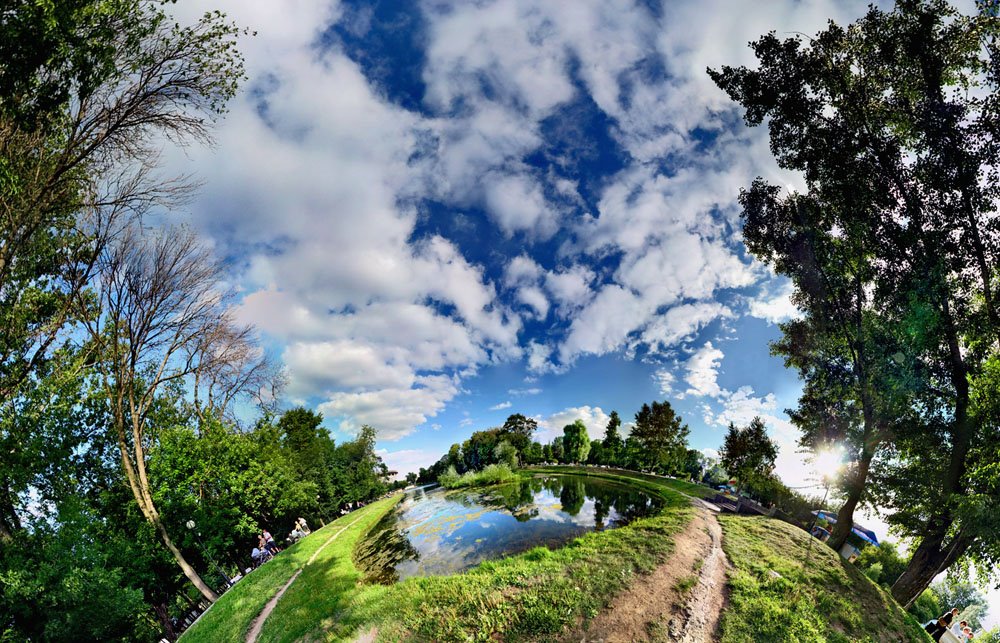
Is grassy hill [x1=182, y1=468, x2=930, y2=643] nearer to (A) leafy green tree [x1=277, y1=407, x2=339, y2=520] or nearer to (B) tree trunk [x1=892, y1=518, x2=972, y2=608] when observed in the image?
(B) tree trunk [x1=892, y1=518, x2=972, y2=608]

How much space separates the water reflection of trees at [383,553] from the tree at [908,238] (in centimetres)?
1793

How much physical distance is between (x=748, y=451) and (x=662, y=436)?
39.8 feet

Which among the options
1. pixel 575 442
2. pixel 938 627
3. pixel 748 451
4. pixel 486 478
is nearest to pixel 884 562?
pixel 938 627

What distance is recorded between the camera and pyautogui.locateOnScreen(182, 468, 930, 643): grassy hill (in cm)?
737

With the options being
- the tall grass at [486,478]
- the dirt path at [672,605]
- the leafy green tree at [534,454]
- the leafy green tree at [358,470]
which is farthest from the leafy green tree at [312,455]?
the leafy green tree at [534,454]

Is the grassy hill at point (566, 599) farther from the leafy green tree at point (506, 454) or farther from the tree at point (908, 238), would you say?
the leafy green tree at point (506, 454)

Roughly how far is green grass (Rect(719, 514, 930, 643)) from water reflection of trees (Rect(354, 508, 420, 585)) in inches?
458

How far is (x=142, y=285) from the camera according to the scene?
1427cm

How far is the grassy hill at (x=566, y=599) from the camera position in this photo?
7367mm

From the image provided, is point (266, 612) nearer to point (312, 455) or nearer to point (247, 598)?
point (247, 598)

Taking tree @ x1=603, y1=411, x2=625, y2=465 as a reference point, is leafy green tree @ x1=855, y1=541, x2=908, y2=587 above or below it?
below

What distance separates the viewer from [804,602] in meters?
8.16

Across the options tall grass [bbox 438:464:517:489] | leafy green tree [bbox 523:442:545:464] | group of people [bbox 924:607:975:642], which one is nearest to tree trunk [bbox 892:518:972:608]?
group of people [bbox 924:607:975:642]

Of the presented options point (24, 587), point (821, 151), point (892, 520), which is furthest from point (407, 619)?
point (821, 151)
